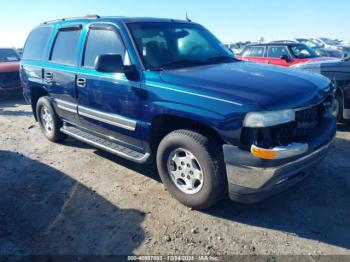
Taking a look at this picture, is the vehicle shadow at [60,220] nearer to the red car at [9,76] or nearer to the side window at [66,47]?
the side window at [66,47]

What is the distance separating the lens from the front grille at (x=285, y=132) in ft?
9.64

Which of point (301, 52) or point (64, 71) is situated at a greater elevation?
point (64, 71)

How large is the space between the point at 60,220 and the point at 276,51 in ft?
31.5

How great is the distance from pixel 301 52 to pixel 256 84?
891cm

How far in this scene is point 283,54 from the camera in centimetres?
1093

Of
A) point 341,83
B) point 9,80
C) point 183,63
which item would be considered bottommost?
point 9,80

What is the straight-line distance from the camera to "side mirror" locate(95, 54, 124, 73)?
370cm

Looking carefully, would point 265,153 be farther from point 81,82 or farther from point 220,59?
point 81,82

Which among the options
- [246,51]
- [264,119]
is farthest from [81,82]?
[246,51]

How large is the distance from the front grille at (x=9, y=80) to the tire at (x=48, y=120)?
5.56 metres

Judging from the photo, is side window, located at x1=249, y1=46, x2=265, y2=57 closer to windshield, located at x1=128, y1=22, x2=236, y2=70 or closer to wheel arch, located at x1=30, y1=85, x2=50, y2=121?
windshield, located at x1=128, y1=22, x2=236, y2=70

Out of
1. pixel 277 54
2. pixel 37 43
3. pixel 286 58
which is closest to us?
pixel 37 43

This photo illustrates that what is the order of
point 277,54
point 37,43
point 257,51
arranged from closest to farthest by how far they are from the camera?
point 37,43 < point 277,54 < point 257,51

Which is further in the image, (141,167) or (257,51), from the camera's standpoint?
(257,51)
